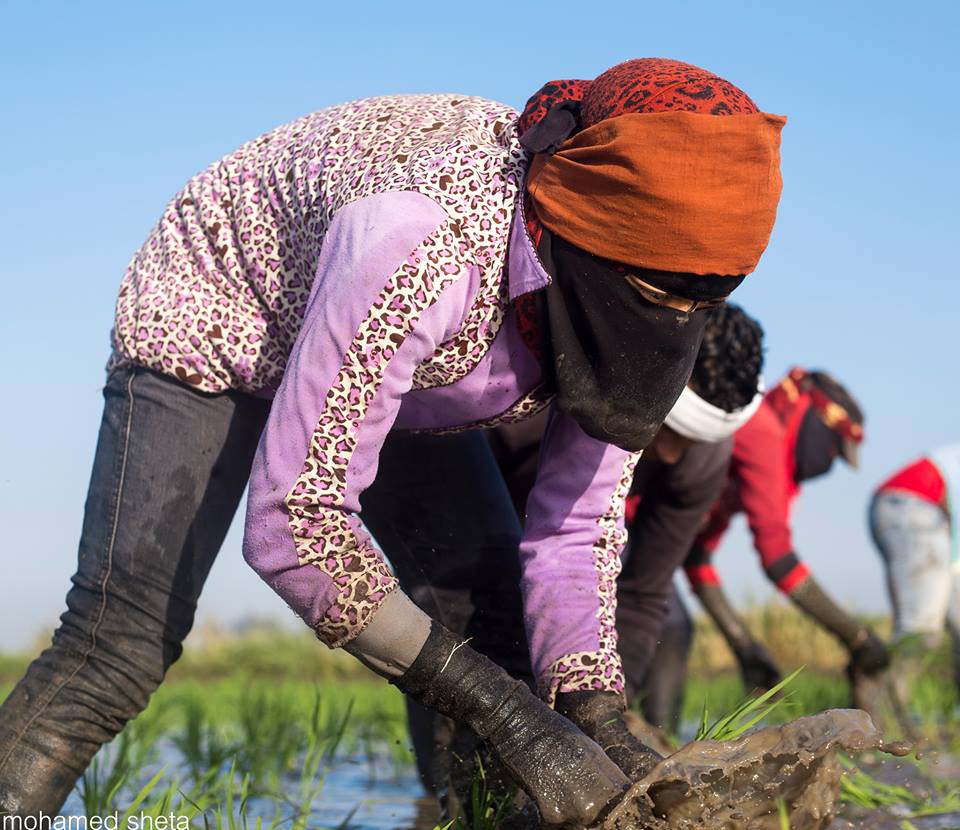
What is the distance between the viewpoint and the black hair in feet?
13.5

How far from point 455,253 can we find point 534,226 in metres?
0.17

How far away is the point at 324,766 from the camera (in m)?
3.85

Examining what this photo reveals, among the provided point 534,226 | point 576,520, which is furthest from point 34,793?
point 534,226

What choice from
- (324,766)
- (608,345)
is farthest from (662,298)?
(324,766)

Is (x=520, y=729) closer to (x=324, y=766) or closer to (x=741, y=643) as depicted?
(x=324, y=766)

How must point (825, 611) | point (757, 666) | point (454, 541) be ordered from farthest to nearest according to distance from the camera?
1. point (757, 666)
2. point (825, 611)
3. point (454, 541)

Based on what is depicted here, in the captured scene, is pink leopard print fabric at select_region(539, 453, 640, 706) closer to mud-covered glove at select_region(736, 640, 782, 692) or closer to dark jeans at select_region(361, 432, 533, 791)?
dark jeans at select_region(361, 432, 533, 791)

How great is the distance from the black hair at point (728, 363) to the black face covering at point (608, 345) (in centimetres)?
171

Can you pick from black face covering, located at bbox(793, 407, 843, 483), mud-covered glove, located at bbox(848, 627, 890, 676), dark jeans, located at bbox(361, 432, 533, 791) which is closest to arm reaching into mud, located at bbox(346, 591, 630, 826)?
dark jeans, located at bbox(361, 432, 533, 791)

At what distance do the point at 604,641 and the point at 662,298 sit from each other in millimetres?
752

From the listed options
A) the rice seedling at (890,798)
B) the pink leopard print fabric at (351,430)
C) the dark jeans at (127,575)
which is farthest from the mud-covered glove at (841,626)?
the pink leopard print fabric at (351,430)

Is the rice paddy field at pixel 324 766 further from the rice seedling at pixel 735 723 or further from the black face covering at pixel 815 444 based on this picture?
the black face covering at pixel 815 444

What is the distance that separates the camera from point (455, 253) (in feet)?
7.15

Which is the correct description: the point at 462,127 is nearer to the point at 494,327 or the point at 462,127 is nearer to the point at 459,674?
the point at 494,327
